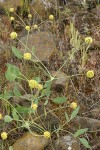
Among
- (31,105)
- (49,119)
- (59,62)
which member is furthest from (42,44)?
(31,105)

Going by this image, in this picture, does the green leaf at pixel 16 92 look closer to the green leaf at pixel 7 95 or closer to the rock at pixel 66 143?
the green leaf at pixel 7 95

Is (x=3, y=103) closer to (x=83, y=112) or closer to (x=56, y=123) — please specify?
(x=56, y=123)

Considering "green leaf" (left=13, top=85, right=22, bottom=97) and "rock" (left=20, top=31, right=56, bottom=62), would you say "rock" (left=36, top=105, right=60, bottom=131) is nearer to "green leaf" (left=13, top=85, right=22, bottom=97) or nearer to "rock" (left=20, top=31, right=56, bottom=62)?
"green leaf" (left=13, top=85, right=22, bottom=97)

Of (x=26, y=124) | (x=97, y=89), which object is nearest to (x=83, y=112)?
(x=97, y=89)

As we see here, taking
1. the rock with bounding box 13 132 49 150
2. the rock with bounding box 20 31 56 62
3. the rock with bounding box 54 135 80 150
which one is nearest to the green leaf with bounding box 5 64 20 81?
the rock with bounding box 13 132 49 150

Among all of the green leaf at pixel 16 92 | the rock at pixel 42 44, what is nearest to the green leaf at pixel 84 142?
the green leaf at pixel 16 92
